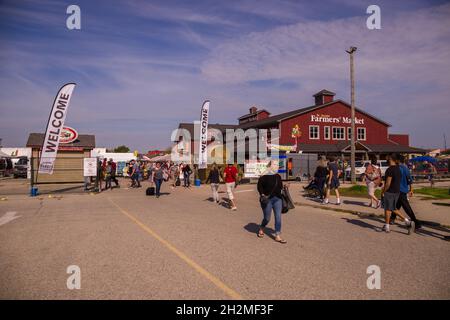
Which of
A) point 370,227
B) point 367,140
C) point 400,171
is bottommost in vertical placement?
point 370,227

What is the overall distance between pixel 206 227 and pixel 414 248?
483 cm

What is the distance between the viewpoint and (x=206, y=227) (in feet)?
28.9

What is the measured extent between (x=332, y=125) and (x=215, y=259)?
137 feet

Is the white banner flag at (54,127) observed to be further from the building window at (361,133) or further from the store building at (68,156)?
the building window at (361,133)

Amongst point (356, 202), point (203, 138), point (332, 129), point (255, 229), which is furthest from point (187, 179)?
point (332, 129)

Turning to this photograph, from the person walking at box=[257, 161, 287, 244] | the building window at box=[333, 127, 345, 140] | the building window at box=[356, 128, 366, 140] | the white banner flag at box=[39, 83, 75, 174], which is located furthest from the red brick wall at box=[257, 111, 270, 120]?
the person walking at box=[257, 161, 287, 244]

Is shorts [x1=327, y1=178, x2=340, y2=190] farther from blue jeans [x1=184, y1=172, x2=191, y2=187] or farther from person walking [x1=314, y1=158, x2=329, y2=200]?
blue jeans [x1=184, y1=172, x2=191, y2=187]

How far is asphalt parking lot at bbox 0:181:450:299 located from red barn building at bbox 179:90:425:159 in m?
32.3

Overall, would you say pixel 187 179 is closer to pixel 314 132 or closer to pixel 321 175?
pixel 321 175

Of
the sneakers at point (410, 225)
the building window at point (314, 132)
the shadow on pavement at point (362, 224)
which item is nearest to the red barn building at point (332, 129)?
the building window at point (314, 132)

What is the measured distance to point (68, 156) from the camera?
2753cm

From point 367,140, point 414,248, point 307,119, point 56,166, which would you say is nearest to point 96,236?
point 414,248

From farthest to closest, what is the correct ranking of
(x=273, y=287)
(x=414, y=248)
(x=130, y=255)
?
(x=414, y=248)
(x=130, y=255)
(x=273, y=287)
